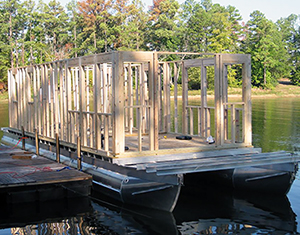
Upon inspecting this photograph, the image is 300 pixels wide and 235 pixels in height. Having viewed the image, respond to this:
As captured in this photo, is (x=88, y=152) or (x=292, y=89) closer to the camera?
(x=88, y=152)

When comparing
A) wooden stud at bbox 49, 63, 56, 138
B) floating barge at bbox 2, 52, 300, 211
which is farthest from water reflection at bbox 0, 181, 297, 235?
wooden stud at bbox 49, 63, 56, 138

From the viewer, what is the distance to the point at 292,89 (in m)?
71.9

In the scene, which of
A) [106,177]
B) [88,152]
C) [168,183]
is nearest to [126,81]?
[88,152]

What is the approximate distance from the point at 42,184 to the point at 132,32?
60950 mm

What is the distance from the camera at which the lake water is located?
10.0 meters

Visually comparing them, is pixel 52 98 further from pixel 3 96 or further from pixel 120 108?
pixel 3 96

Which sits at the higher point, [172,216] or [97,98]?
[97,98]

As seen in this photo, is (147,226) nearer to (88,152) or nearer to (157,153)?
(157,153)

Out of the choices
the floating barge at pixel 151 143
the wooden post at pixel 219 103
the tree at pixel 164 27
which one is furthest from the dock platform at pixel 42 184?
the tree at pixel 164 27

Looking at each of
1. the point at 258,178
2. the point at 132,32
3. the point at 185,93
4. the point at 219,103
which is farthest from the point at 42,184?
the point at 132,32

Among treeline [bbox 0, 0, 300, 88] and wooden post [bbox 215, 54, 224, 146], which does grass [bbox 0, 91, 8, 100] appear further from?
wooden post [bbox 215, 54, 224, 146]

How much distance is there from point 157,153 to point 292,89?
63506mm

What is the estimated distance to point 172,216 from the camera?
1084 cm

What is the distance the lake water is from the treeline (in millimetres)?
54612
